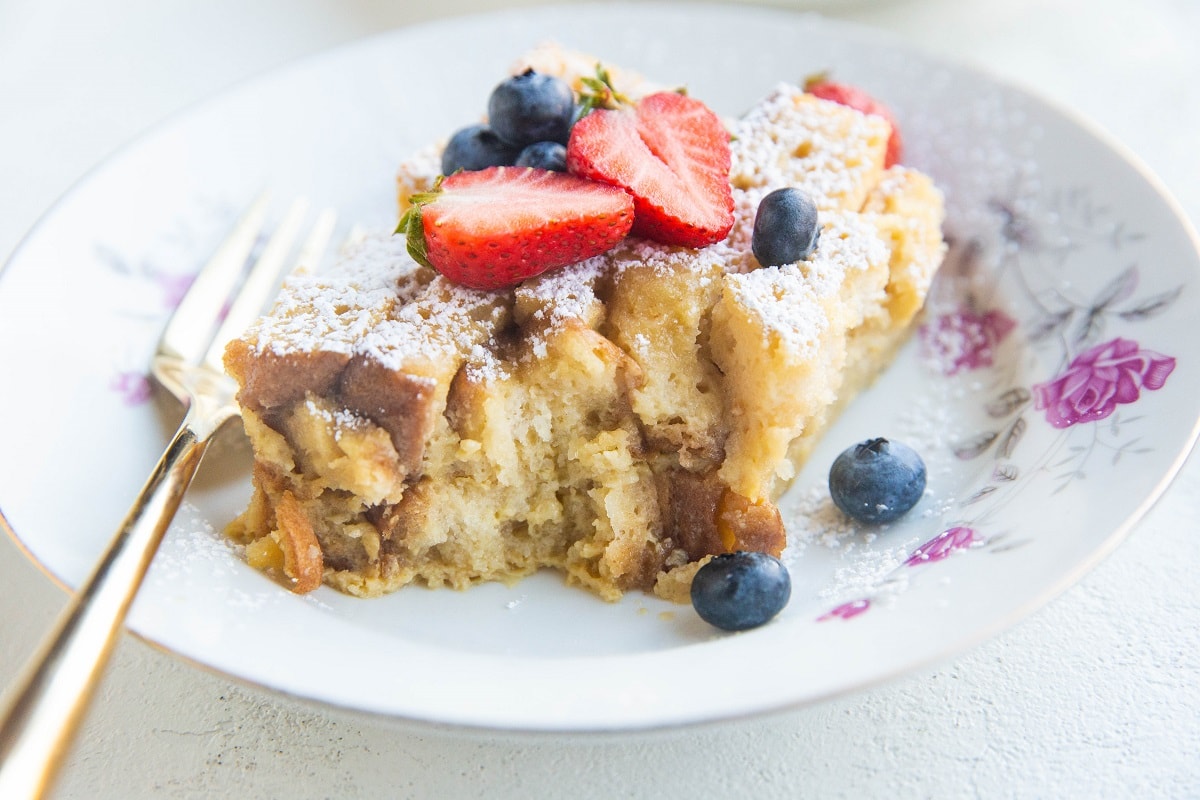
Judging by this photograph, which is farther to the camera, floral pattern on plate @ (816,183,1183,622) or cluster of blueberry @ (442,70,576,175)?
cluster of blueberry @ (442,70,576,175)

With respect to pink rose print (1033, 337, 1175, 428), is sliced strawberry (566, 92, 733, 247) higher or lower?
higher

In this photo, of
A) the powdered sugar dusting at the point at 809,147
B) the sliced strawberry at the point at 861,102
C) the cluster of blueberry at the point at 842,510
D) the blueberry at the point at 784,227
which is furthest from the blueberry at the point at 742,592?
the sliced strawberry at the point at 861,102

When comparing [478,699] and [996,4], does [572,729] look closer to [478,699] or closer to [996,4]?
[478,699]

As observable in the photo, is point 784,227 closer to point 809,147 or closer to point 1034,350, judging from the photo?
point 809,147

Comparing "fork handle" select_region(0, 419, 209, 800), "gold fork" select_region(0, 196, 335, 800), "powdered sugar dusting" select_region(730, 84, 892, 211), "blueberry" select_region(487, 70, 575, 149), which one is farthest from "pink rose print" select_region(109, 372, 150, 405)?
"powdered sugar dusting" select_region(730, 84, 892, 211)

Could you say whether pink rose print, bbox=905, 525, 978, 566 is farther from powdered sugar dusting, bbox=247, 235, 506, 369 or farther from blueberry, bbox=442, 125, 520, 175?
blueberry, bbox=442, 125, 520, 175

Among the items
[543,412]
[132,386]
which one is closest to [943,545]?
[543,412]

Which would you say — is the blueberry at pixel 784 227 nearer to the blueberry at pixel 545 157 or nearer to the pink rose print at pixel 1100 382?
the blueberry at pixel 545 157
